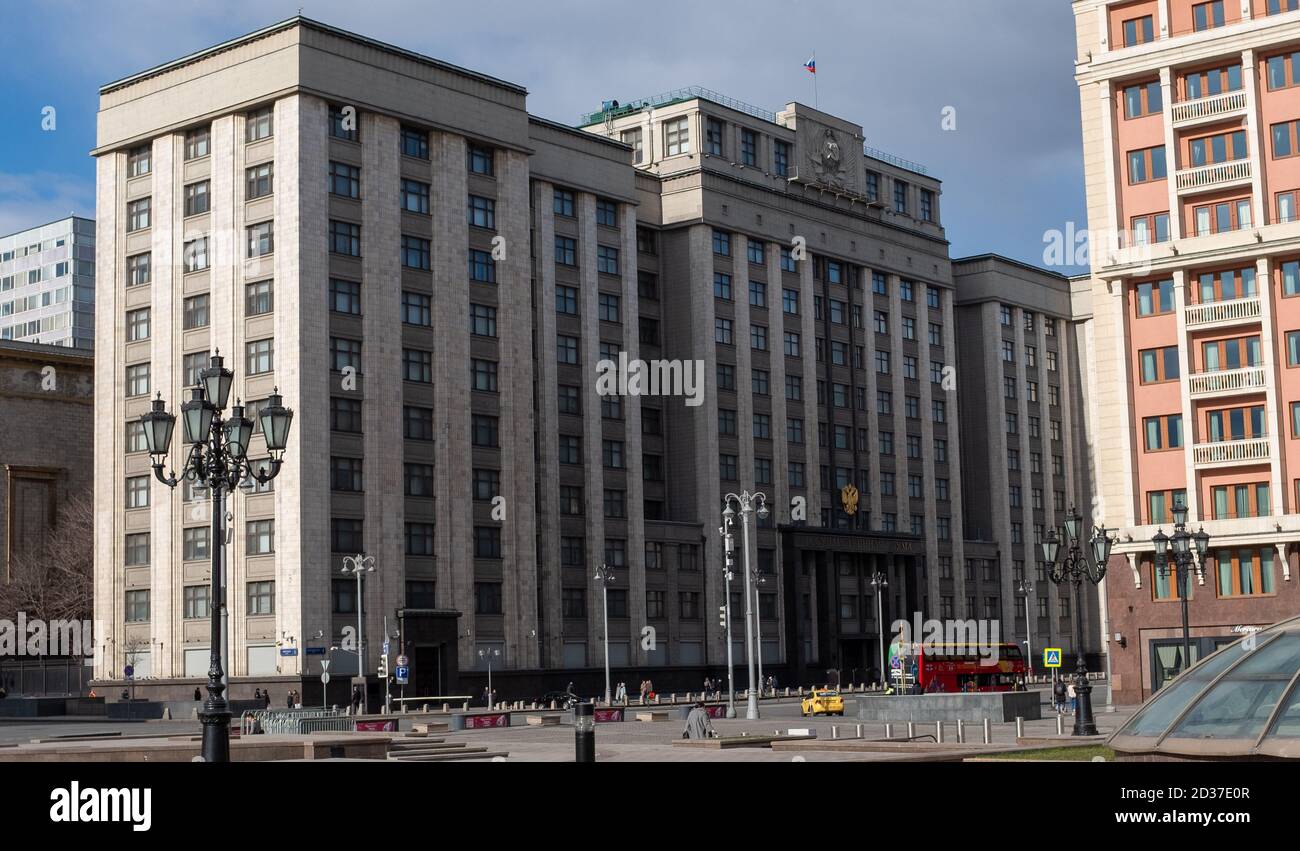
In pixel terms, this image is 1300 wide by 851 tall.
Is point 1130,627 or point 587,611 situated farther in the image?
point 587,611

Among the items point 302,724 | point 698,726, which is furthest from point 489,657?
point 302,724

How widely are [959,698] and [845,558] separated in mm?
60206

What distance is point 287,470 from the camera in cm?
7969

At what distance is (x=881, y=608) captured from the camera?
4496 inches

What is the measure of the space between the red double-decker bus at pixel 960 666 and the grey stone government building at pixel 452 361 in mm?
21669

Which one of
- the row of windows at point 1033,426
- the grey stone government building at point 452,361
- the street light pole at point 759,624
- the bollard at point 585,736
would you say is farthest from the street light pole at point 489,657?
the bollard at point 585,736

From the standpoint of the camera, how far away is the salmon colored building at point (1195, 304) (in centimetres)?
6206

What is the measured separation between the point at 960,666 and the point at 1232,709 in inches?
2424

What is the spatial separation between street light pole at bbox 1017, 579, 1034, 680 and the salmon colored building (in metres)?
58.0

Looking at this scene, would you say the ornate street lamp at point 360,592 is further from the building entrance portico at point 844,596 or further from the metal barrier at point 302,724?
the building entrance portico at point 844,596

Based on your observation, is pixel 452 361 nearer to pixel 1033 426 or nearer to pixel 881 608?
pixel 881 608

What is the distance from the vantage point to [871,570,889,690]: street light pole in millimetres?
104750
